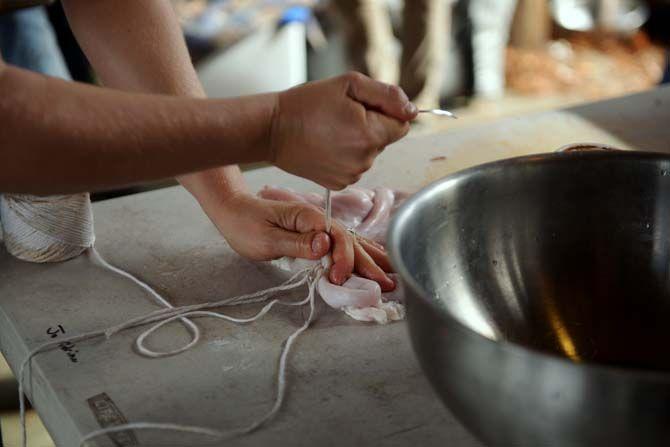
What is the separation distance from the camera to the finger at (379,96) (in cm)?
109

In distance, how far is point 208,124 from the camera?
102 cm

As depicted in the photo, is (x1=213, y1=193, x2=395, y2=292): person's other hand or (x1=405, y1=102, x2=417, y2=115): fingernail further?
(x1=213, y1=193, x2=395, y2=292): person's other hand

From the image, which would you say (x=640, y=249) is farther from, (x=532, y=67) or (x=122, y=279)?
(x=532, y=67)

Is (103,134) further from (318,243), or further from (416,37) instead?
(416,37)

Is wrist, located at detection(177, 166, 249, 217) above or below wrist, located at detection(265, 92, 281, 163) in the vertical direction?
below

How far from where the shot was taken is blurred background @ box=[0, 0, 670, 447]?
11.7 feet

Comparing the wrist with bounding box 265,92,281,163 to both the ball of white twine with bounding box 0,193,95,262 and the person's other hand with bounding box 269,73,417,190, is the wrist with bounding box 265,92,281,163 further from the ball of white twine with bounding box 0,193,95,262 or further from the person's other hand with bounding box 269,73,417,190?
the ball of white twine with bounding box 0,193,95,262

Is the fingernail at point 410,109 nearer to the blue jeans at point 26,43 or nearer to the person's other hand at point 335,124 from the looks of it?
the person's other hand at point 335,124

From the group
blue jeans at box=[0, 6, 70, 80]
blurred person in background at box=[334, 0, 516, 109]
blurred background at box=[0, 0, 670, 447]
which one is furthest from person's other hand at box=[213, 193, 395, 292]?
blurred person in background at box=[334, 0, 516, 109]

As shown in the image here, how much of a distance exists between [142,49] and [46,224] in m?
0.31

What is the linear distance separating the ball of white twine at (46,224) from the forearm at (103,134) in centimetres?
44

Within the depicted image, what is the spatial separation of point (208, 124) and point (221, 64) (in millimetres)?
2612

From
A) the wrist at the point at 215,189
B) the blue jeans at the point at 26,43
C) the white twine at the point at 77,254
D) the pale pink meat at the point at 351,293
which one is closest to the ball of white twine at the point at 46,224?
the white twine at the point at 77,254

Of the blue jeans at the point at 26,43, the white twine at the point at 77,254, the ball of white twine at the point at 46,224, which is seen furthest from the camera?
the blue jeans at the point at 26,43
